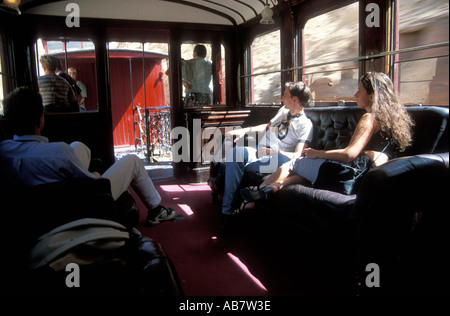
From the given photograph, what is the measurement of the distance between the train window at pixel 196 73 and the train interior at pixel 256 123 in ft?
0.18

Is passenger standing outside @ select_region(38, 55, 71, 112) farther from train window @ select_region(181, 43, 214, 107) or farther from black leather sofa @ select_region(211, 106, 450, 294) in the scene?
black leather sofa @ select_region(211, 106, 450, 294)

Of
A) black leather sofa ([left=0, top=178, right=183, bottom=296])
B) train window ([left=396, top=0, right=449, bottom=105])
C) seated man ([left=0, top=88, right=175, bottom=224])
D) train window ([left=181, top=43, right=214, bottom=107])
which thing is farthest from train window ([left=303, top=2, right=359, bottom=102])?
black leather sofa ([left=0, top=178, right=183, bottom=296])

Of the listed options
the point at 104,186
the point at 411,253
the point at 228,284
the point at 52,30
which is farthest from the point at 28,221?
the point at 52,30

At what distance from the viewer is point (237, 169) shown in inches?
121

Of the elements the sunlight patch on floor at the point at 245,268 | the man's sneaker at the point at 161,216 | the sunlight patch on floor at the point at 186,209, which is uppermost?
the man's sneaker at the point at 161,216

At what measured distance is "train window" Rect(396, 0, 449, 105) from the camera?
9.29ft

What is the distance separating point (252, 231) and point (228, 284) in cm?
100

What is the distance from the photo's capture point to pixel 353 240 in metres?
1.85

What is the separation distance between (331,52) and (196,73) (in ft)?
7.58

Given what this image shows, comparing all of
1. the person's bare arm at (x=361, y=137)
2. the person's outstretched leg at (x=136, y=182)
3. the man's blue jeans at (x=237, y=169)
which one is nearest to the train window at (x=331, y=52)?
the man's blue jeans at (x=237, y=169)

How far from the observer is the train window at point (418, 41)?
2830 mm

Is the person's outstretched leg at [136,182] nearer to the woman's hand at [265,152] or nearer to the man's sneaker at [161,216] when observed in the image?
the man's sneaker at [161,216]

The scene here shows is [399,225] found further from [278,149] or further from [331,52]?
[331,52]

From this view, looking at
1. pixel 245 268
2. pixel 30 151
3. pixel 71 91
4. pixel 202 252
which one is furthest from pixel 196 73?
pixel 30 151
